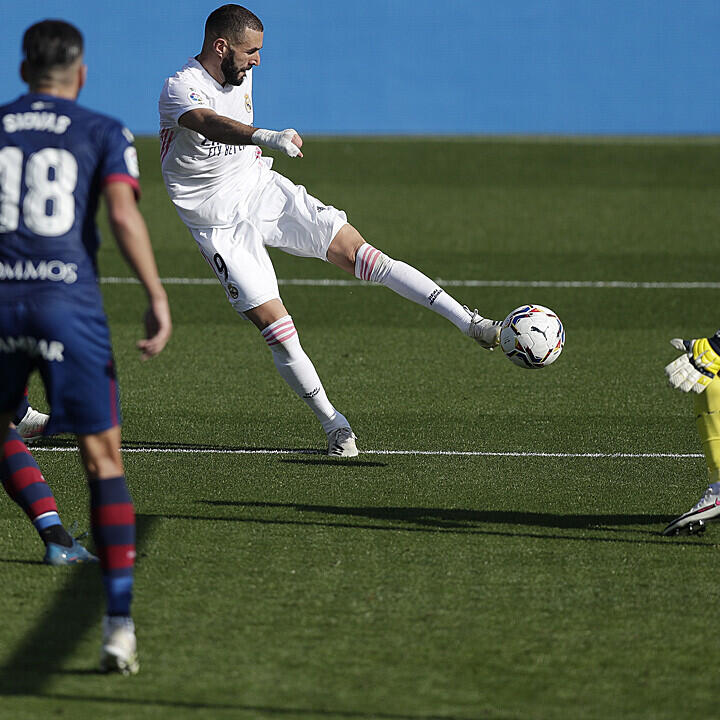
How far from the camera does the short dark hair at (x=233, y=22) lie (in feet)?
21.1

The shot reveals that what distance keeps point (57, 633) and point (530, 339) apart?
3.25 metres

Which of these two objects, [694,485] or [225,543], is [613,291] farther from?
[225,543]

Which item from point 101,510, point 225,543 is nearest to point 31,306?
point 101,510

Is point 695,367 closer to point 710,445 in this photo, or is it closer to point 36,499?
point 710,445

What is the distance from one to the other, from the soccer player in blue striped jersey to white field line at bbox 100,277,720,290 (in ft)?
29.9

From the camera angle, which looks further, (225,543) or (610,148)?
(610,148)

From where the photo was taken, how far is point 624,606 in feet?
13.7

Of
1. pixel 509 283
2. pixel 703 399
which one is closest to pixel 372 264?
pixel 703 399

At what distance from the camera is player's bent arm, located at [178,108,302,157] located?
568 cm

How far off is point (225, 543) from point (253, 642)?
1069 millimetres

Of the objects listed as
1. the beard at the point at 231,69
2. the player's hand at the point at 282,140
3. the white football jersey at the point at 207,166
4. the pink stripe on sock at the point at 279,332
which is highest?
the beard at the point at 231,69

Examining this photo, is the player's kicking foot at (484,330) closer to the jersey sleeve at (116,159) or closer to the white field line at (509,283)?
the jersey sleeve at (116,159)

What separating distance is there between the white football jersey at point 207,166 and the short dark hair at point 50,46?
301 centimetres

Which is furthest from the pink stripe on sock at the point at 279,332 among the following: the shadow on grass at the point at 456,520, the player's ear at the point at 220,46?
the player's ear at the point at 220,46
